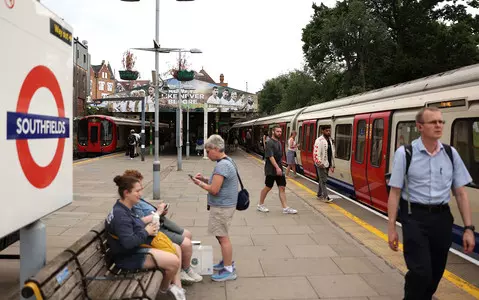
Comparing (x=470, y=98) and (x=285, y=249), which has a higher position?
(x=470, y=98)

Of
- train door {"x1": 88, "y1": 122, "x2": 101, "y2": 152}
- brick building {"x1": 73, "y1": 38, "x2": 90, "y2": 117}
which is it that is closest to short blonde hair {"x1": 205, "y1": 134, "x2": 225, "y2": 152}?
train door {"x1": 88, "y1": 122, "x2": 101, "y2": 152}

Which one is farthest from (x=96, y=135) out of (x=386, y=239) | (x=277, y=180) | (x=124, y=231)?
(x=124, y=231)

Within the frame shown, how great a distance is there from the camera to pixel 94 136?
91.0ft

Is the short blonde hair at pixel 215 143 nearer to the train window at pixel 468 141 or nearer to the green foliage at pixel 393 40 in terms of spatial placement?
the train window at pixel 468 141

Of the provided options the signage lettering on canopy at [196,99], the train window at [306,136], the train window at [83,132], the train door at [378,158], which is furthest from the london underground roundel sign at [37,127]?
the train window at [83,132]

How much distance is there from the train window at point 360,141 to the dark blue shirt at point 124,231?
22.0 ft

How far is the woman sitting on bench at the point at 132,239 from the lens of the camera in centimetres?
344

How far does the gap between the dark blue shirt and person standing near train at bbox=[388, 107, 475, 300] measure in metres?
2.06

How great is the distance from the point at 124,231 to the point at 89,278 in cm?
46

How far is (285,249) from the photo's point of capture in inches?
227

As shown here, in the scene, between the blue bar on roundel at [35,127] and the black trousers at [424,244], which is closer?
the blue bar on roundel at [35,127]

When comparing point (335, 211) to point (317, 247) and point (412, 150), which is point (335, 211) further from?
point (412, 150)

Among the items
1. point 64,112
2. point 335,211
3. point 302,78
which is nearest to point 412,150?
point 64,112

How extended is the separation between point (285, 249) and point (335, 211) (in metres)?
2.93
